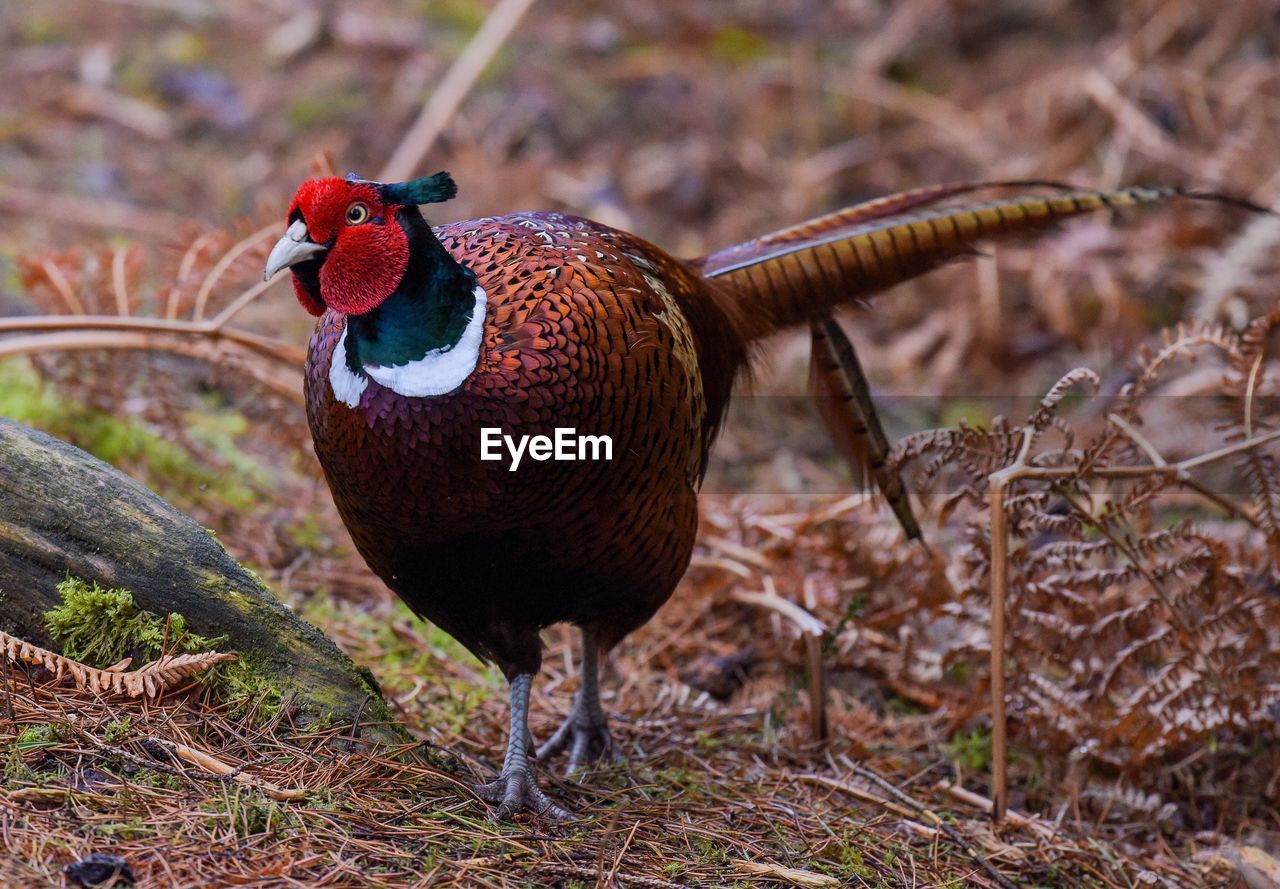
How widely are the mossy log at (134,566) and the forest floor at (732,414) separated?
0.13m

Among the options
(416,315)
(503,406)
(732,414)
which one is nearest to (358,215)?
(416,315)

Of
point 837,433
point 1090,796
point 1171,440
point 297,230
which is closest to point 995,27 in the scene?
point 1171,440

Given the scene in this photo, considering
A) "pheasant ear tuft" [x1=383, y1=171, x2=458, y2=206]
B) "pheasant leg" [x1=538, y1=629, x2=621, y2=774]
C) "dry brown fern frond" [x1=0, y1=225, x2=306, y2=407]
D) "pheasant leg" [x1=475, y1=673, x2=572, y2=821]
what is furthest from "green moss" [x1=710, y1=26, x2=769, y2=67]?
"pheasant leg" [x1=475, y1=673, x2=572, y2=821]

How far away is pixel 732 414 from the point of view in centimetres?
631

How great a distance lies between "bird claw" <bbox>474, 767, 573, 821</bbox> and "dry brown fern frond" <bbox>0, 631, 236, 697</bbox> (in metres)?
0.75

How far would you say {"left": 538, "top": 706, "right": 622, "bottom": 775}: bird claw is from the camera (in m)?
3.46

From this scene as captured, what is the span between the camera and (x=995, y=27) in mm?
8445

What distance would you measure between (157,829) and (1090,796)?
2.63 metres

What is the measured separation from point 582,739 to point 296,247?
1.68m

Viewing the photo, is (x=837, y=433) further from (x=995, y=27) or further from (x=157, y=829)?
(x=995, y=27)

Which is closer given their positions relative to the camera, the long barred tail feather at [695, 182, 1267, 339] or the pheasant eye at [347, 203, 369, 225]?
the pheasant eye at [347, 203, 369, 225]

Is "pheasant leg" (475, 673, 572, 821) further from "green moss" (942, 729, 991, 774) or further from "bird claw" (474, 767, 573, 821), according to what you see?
"green moss" (942, 729, 991, 774)

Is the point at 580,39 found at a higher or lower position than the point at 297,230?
higher

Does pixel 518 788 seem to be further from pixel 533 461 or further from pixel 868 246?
pixel 868 246
